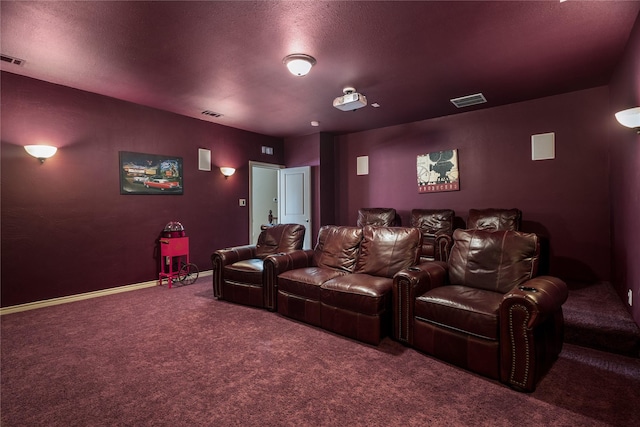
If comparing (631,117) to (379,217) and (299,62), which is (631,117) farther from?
(379,217)

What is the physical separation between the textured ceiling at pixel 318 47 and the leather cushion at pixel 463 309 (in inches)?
84.0

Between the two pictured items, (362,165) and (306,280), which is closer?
(306,280)

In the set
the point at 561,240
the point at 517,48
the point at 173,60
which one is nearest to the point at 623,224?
the point at 561,240

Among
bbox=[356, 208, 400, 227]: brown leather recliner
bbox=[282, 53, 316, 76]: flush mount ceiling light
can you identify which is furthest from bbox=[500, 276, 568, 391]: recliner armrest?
bbox=[356, 208, 400, 227]: brown leather recliner

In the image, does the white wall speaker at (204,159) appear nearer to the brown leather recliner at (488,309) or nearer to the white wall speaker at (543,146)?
the brown leather recliner at (488,309)

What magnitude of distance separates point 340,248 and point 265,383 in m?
1.70

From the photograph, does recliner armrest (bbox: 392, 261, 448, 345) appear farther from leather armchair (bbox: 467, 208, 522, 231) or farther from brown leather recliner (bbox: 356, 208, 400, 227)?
brown leather recliner (bbox: 356, 208, 400, 227)

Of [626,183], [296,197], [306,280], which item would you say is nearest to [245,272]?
[306,280]

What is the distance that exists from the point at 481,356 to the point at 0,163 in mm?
5003

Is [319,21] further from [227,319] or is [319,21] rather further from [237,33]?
[227,319]

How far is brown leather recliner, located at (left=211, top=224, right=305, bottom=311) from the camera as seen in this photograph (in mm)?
3639

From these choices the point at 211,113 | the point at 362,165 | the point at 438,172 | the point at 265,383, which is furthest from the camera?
the point at 362,165

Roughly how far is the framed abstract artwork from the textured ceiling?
1.05 meters

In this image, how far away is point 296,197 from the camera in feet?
21.1
